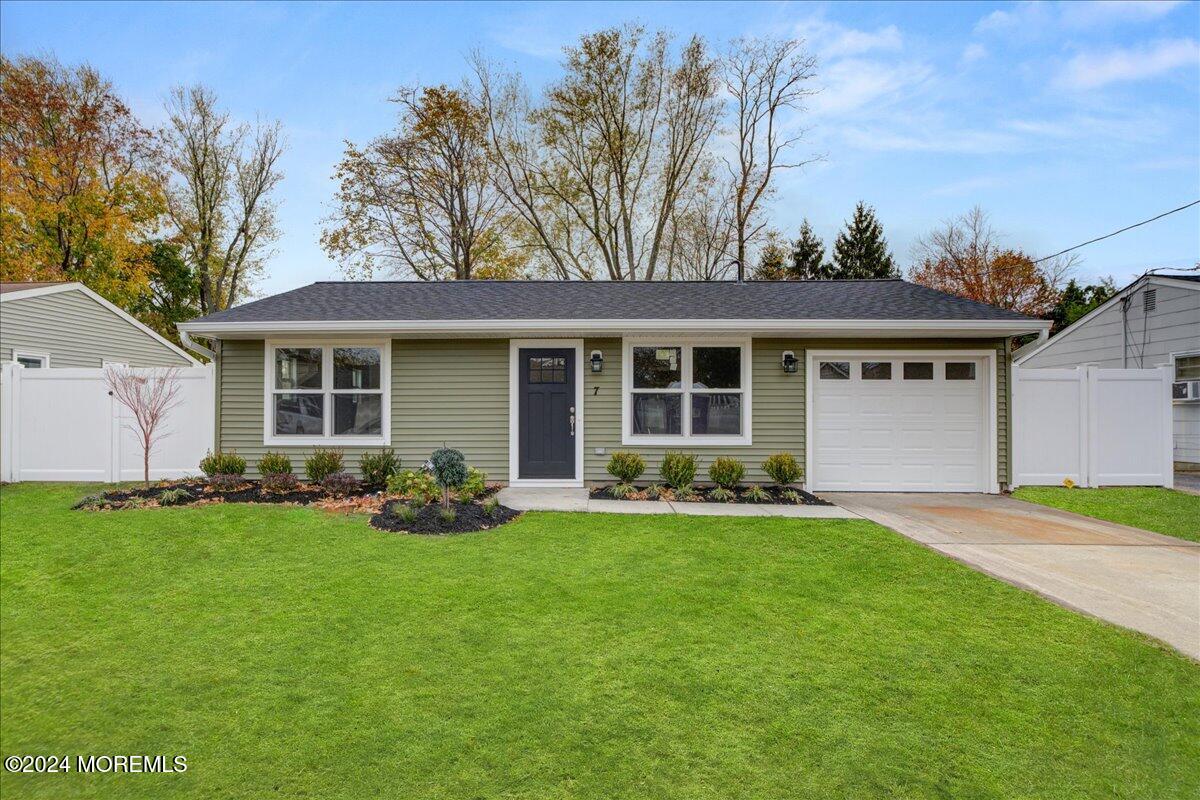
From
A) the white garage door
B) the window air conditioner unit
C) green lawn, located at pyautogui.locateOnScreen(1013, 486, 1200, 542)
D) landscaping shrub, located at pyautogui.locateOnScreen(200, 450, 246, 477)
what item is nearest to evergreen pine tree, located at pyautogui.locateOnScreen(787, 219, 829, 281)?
the window air conditioner unit

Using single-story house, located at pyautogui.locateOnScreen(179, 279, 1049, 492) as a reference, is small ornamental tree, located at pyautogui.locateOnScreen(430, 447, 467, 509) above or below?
below

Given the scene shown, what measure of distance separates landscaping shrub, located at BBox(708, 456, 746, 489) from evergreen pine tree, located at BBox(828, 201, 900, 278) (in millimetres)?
21829

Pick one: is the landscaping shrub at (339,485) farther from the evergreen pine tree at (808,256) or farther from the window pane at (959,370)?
the evergreen pine tree at (808,256)

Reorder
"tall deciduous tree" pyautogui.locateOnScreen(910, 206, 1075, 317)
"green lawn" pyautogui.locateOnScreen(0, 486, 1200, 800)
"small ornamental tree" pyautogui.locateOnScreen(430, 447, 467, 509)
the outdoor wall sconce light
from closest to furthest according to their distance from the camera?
"green lawn" pyautogui.locateOnScreen(0, 486, 1200, 800) < "small ornamental tree" pyautogui.locateOnScreen(430, 447, 467, 509) < the outdoor wall sconce light < "tall deciduous tree" pyautogui.locateOnScreen(910, 206, 1075, 317)

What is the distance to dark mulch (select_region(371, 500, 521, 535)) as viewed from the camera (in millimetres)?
5457

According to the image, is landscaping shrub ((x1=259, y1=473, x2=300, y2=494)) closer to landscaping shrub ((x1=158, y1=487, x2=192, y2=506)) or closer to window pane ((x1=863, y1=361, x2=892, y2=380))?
landscaping shrub ((x1=158, y1=487, x2=192, y2=506))

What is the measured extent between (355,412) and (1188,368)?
1569 centimetres

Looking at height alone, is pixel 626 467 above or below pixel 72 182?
below

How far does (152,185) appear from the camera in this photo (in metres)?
17.3

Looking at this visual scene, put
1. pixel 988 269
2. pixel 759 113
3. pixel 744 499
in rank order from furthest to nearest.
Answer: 1. pixel 988 269
2. pixel 759 113
3. pixel 744 499

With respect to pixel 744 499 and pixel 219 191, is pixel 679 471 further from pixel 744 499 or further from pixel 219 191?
pixel 219 191

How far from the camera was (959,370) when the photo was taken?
822cm

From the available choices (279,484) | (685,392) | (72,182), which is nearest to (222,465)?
(279,484)

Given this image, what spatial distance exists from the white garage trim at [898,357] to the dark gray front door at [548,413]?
3.56 meters
